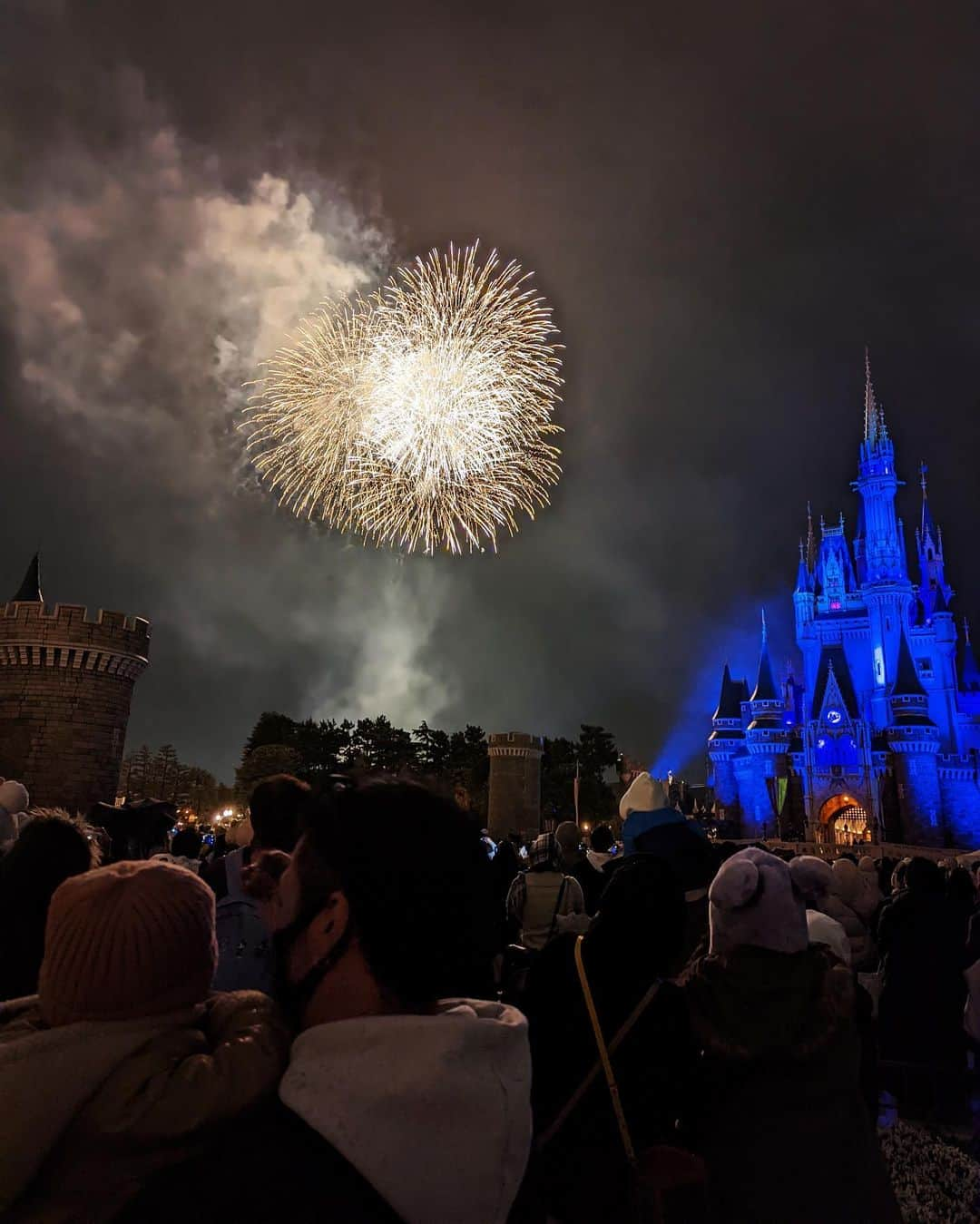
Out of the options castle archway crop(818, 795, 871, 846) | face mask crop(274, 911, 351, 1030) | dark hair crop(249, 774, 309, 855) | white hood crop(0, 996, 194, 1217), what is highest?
castle archway crop(818, 795, 871, 846)

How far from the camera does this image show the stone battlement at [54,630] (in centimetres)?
2395

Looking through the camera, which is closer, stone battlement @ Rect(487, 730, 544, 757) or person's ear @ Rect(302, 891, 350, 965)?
person's ear @ Rect(302, 891, 350, 965)

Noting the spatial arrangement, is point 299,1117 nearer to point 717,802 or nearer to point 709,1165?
point 709,1165

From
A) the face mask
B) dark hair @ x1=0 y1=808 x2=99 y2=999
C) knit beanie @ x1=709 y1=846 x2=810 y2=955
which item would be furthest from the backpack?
knit beanie @ x1=709 y1=846 x2=810 y2=955

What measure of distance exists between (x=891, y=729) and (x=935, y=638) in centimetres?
1132

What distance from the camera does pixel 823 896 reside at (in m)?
6.11

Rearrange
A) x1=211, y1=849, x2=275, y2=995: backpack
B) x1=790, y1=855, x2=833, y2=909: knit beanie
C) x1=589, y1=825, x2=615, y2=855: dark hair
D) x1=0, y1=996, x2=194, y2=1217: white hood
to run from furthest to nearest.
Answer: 1. x1=589, y1=825, x2=615, y2=855: dark hair
2. x1=790, y1=855, x2=833, y2=909: knit beanie
3. x1=211, y1=849, x2=275, y2=995: backpack
4. x1=0, y1=996, x2=194, y2=1217: white hood

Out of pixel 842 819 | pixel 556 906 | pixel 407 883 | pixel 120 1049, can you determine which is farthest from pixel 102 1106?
pixel 842 819

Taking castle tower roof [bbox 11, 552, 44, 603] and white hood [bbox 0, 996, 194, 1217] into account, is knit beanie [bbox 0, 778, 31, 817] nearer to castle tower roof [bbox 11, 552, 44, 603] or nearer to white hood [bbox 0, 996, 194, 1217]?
white hood [bbox 0, 996, 194, 1217]

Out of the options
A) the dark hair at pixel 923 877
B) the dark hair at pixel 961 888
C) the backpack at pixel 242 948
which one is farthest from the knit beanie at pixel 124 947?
the dark hair at pixel 961 888

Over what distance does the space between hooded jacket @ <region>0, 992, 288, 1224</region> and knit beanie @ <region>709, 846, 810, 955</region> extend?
2031 millimetres

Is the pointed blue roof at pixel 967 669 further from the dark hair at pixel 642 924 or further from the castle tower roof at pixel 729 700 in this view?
the dark hair at pixel 642 924

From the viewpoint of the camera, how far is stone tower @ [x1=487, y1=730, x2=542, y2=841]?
1742 inches

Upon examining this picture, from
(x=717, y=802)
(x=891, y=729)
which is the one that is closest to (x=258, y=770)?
(x=717, y=802)
